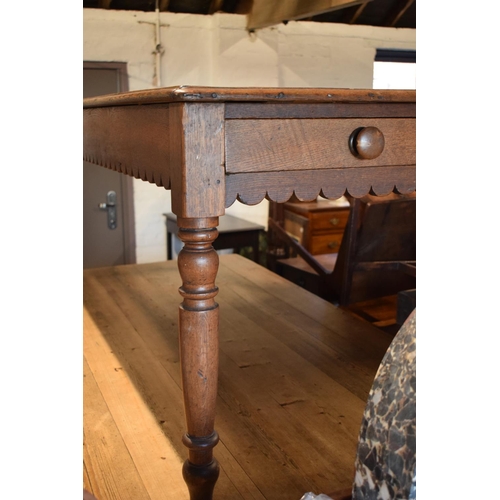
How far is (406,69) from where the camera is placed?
6516mm

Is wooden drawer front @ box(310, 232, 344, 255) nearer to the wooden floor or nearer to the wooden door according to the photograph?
the wooden door

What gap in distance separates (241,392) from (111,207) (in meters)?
3.55

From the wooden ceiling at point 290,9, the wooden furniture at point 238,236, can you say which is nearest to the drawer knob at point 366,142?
the wooden ceiling at point 290,9

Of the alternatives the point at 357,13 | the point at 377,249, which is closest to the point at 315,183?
the point at 377,249

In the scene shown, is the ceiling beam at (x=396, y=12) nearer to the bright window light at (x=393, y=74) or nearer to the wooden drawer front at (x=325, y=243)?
the bright window light at (x=393, y=74)

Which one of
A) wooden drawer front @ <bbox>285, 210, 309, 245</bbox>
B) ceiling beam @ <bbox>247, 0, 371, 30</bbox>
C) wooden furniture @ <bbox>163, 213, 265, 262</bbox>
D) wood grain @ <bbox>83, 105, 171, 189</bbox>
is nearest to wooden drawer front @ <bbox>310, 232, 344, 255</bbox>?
wooden drawer front @ <bbox>285, 210, 309, 245</bbox>

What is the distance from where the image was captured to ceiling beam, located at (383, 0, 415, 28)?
5.99m

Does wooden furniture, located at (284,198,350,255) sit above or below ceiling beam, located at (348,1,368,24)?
below

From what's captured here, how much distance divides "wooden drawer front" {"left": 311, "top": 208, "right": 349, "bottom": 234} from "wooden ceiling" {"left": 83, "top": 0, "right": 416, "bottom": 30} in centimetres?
162

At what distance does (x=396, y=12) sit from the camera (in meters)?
6.04

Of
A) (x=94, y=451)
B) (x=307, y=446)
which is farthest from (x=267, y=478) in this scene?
(x=94, y=451)

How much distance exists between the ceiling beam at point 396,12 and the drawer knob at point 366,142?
5.13 meters

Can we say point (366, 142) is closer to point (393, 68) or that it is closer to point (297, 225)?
point (297, 225)
